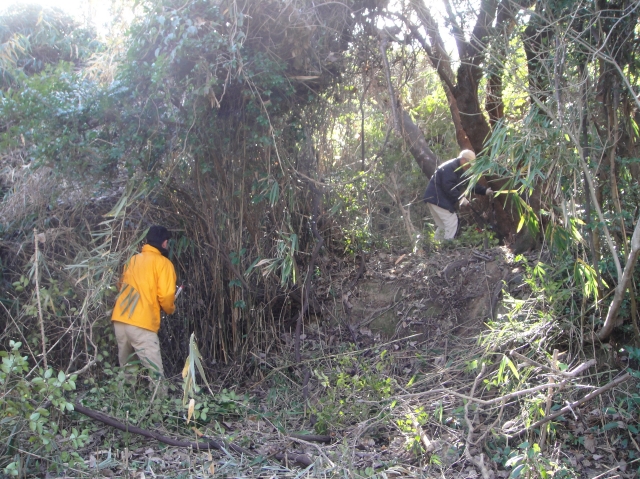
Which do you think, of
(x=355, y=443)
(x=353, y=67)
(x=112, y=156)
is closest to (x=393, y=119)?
(x=353, y=67)

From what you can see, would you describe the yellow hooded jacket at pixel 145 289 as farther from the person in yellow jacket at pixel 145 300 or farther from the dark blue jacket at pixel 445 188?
the dark blue jacket at pixel 445 188

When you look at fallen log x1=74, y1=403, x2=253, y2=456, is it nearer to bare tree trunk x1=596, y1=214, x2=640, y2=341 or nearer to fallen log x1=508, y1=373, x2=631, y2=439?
fallen log x1=508, y1=373, x2=631, y2=439

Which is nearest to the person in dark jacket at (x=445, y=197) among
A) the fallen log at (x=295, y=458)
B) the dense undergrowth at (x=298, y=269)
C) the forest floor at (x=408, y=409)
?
the dense undergrowth at (x=298, y=269)

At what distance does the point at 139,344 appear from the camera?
5.38 m

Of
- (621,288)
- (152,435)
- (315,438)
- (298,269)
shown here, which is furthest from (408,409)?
(298,269)

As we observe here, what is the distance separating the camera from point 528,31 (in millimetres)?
5133

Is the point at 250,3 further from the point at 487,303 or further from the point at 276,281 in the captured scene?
the point at 487,303

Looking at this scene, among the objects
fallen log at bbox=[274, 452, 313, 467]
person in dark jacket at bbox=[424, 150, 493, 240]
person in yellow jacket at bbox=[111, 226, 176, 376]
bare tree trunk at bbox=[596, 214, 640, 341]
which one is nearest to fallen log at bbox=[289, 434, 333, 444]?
fallen log at bbox=[274, 452, 313, 467]

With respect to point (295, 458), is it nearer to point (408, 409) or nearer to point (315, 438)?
point (315, 438)

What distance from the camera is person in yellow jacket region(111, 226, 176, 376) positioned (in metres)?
5.32

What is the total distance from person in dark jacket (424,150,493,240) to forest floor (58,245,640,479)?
1355 mm

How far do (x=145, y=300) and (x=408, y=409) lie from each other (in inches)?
93.7

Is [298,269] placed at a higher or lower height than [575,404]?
higher

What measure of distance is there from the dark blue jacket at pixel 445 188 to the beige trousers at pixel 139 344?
3.73 meters
